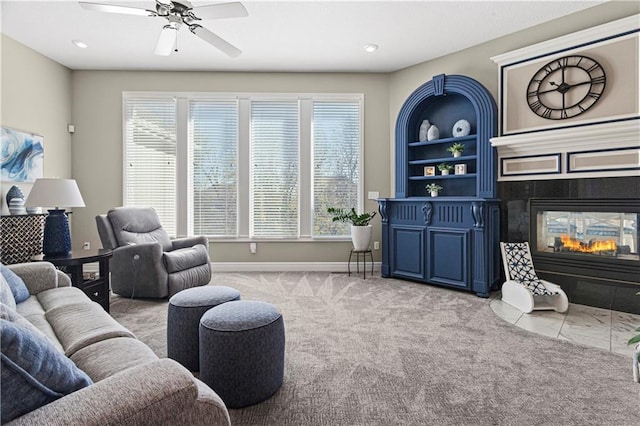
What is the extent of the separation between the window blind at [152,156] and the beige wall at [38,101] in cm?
81

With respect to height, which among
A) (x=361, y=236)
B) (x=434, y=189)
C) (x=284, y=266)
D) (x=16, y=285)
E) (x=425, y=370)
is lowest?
(x=425, y=370)

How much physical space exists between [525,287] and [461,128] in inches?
78.6

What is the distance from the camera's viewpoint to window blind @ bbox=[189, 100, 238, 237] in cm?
521

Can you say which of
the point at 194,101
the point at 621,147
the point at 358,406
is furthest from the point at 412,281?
the point at 194,101

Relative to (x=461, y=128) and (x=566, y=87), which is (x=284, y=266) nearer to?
(x=461, y=128)

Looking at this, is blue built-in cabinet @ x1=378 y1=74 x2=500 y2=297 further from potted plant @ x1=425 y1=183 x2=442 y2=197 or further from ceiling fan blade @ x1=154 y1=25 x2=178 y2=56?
ceiling fan blade @ x1=154 y1=25 x2=178 y2=56

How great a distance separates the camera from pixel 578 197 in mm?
3592

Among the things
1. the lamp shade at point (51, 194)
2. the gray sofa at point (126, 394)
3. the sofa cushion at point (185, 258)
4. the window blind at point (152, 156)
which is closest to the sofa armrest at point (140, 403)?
the gray sofa at point (126, 394)

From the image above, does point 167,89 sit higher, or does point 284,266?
point 167,89

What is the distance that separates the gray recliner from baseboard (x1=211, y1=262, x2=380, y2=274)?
1.02 meters

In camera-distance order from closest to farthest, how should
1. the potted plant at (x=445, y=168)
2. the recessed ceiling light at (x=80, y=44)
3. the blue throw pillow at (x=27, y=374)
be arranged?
1. the blue throw pillow at (x=27, y=374)
2. the recessed ceiling light at (x=80, y=44)
3. the potted plant at (x=445, y=168)

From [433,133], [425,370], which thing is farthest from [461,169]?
[425,370]

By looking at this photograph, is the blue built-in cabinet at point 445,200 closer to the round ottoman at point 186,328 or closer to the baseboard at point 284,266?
the baseboard at point 284,266

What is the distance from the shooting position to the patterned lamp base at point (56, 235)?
311 cm
